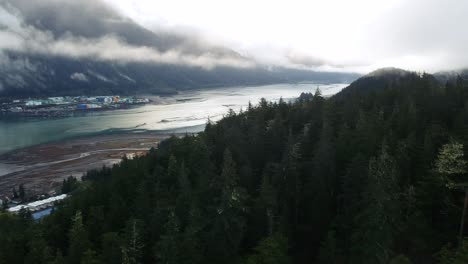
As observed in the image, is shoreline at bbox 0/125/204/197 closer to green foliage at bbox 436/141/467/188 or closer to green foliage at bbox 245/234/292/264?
green foliage at bbox 245/234/292/264

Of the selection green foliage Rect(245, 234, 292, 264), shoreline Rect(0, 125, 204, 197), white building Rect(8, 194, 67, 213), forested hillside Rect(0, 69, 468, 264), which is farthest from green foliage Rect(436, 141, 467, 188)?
shoreline Rect(0, 125, 204, 197)

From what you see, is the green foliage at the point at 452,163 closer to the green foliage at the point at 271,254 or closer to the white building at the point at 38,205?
the green foliage at the point at 271,254

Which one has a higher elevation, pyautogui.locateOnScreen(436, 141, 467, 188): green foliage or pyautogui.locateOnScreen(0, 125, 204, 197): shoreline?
pyautogui.locateOnScreen(436, 141, 467, 188): green foliage

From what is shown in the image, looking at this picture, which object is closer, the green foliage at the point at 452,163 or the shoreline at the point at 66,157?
the green foliage at the point at 452,163

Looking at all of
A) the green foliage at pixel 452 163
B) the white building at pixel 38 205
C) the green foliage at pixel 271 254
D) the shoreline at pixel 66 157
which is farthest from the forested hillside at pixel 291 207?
the shoreline at pixel 66 157

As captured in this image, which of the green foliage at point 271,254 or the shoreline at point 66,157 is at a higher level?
the green foliage at point 271,254

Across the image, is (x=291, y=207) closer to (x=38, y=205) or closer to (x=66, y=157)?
(x=38, y=205)

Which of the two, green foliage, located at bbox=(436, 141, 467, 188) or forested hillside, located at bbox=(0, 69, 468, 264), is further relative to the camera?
green foliage, located at bbox=(436, 141, 467, 188)

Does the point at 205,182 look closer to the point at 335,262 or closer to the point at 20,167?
the point at 335,262

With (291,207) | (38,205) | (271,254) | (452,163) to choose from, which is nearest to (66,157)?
(38,205)
